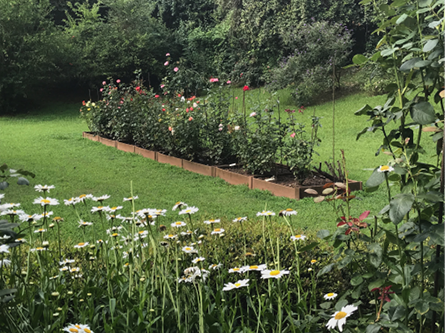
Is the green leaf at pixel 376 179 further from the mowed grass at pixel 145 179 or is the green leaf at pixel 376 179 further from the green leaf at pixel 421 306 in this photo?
the mowed grass at pixel 145 179

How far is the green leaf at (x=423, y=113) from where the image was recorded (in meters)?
1.25

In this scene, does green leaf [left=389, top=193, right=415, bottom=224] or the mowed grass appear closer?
green leaf [left=389, top=193, right=415, bottom=224]

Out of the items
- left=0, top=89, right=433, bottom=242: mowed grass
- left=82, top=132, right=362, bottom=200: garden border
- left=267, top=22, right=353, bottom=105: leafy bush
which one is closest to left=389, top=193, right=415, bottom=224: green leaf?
left=0, top=89, right=433, bottom=242: mowed grass

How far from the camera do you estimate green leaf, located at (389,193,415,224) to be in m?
1.15

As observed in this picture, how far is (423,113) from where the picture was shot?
1258 mm

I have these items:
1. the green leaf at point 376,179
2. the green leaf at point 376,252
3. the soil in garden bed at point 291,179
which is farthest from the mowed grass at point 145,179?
Result: the green leaf at point 376,179

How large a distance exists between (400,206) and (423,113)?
0.92ft

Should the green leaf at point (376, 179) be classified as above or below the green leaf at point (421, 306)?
above

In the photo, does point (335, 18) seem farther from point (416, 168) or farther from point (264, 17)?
point (416, 168)

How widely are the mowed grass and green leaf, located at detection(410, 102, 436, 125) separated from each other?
88 cm

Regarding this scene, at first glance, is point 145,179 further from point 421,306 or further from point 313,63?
point 313,63

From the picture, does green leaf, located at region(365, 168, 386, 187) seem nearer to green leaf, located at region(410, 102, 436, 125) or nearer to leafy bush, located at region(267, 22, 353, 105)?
green leaf, located at region(410, 102, 436, 125)

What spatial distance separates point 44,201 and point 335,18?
15742mm

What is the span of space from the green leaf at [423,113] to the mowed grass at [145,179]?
2.89 feet
